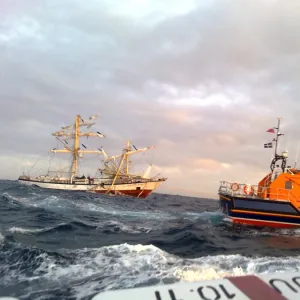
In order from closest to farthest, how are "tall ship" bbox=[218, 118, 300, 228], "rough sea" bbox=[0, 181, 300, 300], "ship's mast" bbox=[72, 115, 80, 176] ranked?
"rough sea" bbox=[0, 181, 300, 300] → "tall ship" bbox=[218, 118, 300, 228] → "ship's mast" bbox=[72, 115, 80, 176]

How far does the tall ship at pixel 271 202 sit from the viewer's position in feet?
67.5

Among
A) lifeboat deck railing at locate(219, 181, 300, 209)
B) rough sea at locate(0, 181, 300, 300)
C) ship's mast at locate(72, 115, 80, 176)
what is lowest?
rough sea at locate(0, 181, 300, 300)

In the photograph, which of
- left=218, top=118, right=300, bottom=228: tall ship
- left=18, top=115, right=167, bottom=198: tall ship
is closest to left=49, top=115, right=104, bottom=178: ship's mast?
left=18, top=115, right=167, bottom=198: tall ship

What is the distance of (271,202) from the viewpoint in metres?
20.7

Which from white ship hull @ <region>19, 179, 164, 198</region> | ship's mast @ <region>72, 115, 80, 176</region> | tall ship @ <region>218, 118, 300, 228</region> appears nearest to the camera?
tall ship @ <region>218, 118, 300, 228</region>

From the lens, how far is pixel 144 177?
78562 millimetres

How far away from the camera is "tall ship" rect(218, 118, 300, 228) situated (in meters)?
20.6

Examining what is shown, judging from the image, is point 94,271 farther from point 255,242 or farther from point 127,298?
point 255,242

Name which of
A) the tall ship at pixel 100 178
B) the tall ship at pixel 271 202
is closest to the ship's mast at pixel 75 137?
the tall ship at pixel 100 178

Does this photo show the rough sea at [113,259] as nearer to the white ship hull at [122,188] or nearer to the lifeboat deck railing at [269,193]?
the lifeboat deck railing at [269,193]

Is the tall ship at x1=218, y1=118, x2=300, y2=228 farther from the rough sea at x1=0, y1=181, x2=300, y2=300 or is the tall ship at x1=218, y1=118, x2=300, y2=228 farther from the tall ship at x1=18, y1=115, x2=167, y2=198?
the tall ship at x1=18, y1=115, x2=167, y2=198

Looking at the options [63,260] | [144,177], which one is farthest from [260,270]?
[144,177]

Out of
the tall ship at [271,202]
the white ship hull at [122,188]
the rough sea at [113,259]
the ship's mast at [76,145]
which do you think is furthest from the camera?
the ship's mast at [76,145]

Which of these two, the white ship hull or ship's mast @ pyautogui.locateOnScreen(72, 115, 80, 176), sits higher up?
ship's mast @ pyautogui.locateOnScreen(72, 115, 80, 176)
